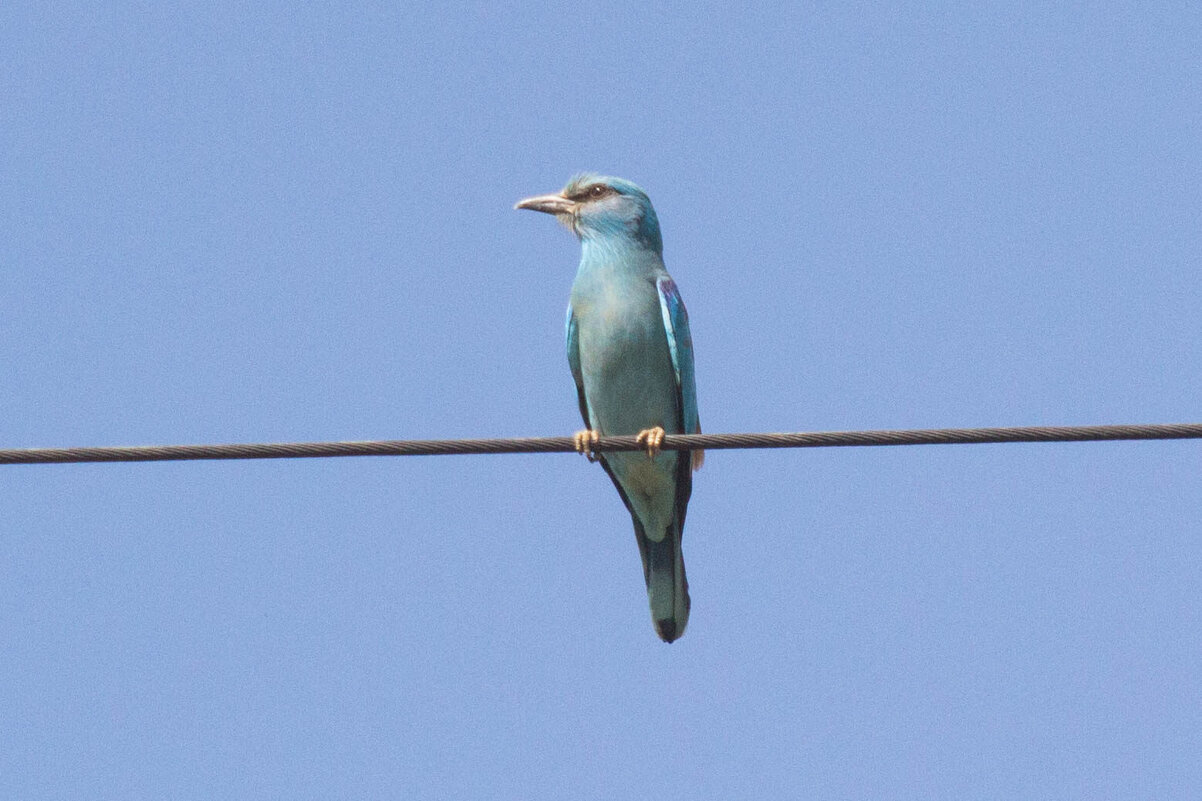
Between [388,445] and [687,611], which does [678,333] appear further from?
[388,445]

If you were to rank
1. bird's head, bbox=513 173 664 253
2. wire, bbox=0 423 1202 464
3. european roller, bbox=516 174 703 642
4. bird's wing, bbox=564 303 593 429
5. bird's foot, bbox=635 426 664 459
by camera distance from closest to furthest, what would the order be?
wire, bbox=0 423 1202 464 < bird's foot, bbox=635 426 664 459 < european roller, bbox=516 174 703 642 < bird's wing, bbox=564 303 593 429 < bird's head, bbox=513 173 664 253

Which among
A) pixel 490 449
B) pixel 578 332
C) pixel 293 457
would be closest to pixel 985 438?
pixel 490 449

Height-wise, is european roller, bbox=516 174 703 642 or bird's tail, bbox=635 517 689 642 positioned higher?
european roller, bbox=516 174 703 642

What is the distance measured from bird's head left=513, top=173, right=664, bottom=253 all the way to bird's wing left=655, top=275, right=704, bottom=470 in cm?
47

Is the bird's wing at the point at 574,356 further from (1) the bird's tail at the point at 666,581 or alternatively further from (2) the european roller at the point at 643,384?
(1) the bird's tail at the point at 666,581

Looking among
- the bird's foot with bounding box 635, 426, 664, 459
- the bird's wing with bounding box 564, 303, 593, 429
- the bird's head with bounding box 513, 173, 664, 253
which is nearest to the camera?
the bird's foot with bounding box 635, 426, 664, 459

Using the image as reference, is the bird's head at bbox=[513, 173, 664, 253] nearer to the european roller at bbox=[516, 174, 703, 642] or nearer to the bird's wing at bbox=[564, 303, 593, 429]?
the european roller at bbox=[516, 174, 703, 642]

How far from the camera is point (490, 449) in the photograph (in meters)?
6.36

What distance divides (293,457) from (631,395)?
3619 mm

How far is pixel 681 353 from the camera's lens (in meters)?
9.69

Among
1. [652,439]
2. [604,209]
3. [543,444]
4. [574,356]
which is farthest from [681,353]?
[543,444]

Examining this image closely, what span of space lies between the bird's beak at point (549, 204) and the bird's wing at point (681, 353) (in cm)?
97

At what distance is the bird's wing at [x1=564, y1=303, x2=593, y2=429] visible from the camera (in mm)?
9898

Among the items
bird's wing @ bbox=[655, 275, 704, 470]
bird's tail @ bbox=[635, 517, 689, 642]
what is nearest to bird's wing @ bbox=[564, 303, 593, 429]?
bird's wing @ bbox=[655, 275, 704, 470]
